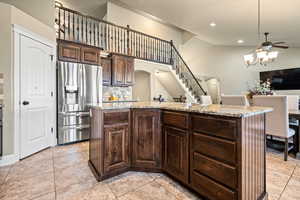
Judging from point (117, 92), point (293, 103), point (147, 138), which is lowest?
point (147, 138)

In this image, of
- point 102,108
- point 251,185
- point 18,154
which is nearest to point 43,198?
point 102,108

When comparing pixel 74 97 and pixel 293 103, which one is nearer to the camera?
pixel 74 97

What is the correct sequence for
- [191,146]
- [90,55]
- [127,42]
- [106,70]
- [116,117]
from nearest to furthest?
1. [191,146]
2. [116,117]
3. [90,55]
4. [106,70]
5. [127,42]

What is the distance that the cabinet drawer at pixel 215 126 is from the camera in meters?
1.34

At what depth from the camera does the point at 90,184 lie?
6.41 ft

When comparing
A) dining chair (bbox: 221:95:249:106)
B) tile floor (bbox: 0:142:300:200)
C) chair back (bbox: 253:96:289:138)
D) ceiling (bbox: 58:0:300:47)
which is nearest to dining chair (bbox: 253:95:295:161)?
chair back (bbox: 253:96:289:138)

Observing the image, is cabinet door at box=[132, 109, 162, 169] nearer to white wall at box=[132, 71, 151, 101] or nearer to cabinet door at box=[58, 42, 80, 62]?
cabinet door at box=[58, 42, 80, 62]

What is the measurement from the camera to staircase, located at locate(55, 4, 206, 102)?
17.2 ft

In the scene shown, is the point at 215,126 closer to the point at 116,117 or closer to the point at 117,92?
the point at 116,117

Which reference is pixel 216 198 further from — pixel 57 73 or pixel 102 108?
pixel 57 73

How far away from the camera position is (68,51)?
12.0 ft

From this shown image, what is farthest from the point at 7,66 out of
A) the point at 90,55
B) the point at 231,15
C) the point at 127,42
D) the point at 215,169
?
the point at 231,15

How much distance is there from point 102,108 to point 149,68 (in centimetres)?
432

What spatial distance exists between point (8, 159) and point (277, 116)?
444cm
